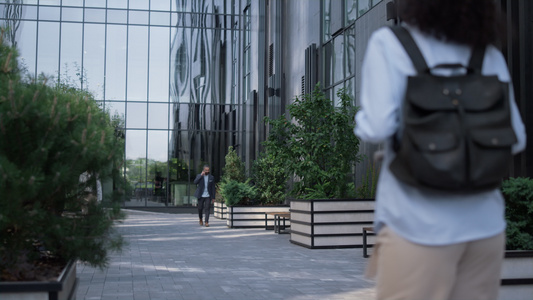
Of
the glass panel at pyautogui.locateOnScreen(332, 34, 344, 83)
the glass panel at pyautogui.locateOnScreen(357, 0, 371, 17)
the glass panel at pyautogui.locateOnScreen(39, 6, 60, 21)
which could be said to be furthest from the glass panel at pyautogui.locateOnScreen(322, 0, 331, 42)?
the glass panel at pyautogui.locateOnScreen(39, 6, 60, 21)

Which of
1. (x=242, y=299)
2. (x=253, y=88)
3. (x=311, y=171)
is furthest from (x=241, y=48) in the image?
(x=242, y=299)

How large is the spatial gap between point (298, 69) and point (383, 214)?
2244 cm

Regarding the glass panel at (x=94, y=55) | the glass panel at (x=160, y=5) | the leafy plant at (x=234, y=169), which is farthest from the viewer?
the glass panel at (x=160, y=5)

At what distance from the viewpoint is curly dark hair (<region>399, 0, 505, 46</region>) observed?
206 cm

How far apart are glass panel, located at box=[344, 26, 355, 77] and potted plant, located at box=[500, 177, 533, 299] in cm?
1211

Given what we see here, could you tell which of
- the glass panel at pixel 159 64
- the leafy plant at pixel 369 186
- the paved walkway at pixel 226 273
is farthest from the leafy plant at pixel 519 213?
the glass panel at pixel 159 64

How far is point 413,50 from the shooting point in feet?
6.72

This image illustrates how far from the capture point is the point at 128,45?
3409cm

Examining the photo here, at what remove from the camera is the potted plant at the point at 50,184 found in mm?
4574

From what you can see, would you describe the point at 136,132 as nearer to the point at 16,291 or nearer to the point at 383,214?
the point at 16,291

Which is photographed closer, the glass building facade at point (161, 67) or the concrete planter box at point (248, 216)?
the concrete planter box at point (248, 216)

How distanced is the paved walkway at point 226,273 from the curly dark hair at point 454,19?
13.1 ft

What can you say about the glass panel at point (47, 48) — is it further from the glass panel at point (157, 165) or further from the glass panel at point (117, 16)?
the glass panel at point (157, 165)

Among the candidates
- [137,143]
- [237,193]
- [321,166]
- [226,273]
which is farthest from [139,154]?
[226,273]
